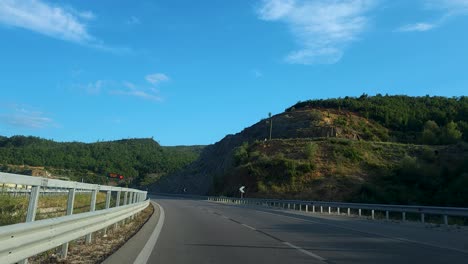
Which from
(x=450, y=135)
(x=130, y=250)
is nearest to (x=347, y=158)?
(x=450, y=135)

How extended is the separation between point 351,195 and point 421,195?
783 centimetres

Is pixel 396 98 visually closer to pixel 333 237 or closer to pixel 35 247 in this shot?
pixel 333 237

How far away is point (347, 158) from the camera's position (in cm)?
7175

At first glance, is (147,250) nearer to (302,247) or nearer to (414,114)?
(302,247)

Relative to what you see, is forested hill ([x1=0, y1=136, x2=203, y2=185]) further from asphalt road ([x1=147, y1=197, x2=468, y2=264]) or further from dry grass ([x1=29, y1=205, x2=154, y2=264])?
asphalt road ([x1=147, y1=197, x2=468, y2=264])

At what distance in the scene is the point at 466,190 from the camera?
49.8 m

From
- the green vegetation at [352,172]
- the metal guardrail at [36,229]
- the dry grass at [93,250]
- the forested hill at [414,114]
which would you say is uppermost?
the forested hill at [414,114]

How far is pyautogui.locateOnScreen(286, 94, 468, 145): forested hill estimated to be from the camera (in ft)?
308

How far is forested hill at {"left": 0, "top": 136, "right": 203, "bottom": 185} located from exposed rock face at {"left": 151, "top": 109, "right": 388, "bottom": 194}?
62.1ft

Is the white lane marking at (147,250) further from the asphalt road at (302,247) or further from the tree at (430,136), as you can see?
the tree at (430,136)

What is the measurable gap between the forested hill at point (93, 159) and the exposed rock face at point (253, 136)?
18936 millimetres

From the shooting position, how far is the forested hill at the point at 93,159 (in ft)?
382

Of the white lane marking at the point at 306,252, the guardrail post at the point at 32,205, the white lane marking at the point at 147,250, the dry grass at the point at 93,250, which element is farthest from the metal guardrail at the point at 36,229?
the white lane marking at the point at 306,252

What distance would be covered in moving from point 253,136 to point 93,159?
5455 centimetres
